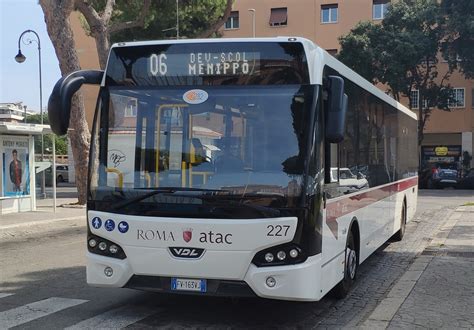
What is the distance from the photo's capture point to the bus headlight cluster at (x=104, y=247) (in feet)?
18.7

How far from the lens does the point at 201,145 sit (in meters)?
5.64

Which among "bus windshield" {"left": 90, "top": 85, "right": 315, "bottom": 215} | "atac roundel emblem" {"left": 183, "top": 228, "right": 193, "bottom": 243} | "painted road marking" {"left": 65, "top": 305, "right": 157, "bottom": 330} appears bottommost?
"painted road marking" {"left": 65, "top": 305, "right": 157, "bottom": 330}

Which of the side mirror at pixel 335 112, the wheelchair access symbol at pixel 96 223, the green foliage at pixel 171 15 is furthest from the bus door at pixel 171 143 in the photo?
the green foliage at pixel 171 15

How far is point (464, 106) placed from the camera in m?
43.8

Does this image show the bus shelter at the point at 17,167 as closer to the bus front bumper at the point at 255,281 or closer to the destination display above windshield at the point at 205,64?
the destination display above windshield at the point at 205,64

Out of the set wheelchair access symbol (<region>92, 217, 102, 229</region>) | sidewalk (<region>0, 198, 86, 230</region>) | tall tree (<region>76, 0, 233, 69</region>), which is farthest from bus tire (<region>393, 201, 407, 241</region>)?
tall tree (<region>76, 0, 233, 69</region>)

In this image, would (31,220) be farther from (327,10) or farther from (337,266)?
(327,10)

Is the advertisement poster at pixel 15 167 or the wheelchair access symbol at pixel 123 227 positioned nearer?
the wheelchair access symbol at pixel 123 227

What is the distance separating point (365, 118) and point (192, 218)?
143 inches

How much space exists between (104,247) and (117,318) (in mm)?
864

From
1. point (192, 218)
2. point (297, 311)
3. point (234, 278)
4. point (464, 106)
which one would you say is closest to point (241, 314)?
point (297, 311)

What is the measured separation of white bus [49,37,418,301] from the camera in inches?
208

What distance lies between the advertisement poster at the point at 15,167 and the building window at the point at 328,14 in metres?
32.2

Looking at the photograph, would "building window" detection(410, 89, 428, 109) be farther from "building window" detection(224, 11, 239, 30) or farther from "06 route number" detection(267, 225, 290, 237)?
"06 route number" detection(267, 225, 290, 237)
